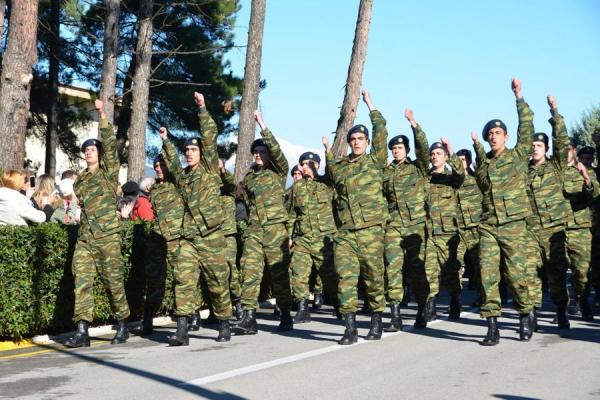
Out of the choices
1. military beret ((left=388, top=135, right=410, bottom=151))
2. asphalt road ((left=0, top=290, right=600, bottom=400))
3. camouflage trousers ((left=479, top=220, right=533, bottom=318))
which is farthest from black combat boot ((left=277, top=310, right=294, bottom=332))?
military beret ((left=388, top=135, right=410, bottom=151))

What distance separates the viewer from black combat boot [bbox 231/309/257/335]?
1121 cm

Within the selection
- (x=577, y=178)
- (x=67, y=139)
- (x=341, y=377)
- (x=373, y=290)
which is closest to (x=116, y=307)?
(x=373, y=290)

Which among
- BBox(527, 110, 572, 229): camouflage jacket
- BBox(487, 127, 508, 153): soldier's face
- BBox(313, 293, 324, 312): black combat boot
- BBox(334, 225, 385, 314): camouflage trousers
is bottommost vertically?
BBox(313, 293, 324, 312): black combat boot

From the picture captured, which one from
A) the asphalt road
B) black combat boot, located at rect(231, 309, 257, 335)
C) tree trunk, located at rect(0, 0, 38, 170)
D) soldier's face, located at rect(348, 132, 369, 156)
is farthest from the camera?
tree trunk, located at rect(0, 0, 38, 170)

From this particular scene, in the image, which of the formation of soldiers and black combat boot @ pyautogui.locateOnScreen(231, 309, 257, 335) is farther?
black combat boot @ pyautogui.locateOnScreen(231, 309, 257, 335)

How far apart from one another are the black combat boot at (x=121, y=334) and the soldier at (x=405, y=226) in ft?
9.83

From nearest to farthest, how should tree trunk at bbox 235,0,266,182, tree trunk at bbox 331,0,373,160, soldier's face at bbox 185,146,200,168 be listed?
soldier's face at bbox 185,146,200,168, tree trunk at bbox 235,0,266,182, tree trunk at bbox 331,0,373,160

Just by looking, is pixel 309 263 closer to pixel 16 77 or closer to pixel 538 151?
pixel 538 151

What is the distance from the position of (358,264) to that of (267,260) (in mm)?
1551

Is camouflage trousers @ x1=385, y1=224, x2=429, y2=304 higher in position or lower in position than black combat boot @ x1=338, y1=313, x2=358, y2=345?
higher

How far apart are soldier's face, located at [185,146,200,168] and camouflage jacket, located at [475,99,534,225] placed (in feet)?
10.4

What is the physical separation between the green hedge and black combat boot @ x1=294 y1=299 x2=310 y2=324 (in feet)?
8.13

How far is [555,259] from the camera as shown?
11883 mm

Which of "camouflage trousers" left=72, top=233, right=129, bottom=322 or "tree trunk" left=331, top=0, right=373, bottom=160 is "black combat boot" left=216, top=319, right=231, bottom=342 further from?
"tree trunk" left=331, top=0, right=373, bottom=160
